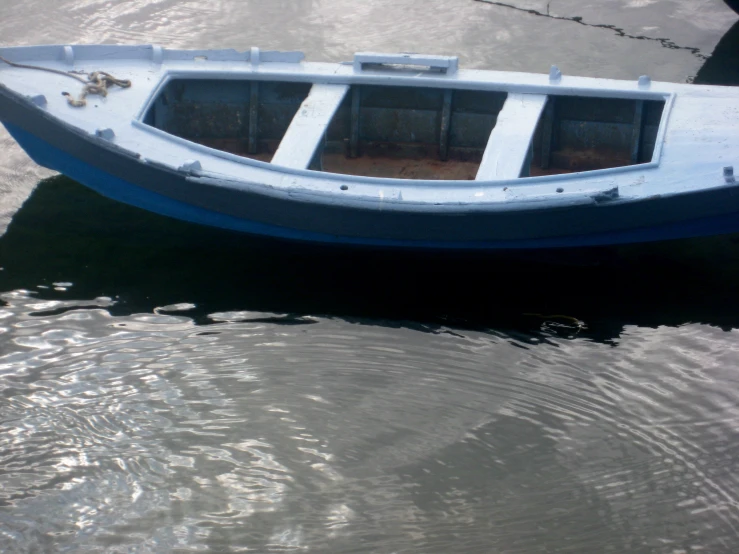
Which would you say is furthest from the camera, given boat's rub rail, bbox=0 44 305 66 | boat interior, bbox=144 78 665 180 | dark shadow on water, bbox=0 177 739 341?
boat's rub rail, bbox=0 44 305 66

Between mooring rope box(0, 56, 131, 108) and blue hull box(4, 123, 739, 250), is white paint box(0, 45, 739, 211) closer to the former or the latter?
mooring rope box(0, 56, 131, 108)

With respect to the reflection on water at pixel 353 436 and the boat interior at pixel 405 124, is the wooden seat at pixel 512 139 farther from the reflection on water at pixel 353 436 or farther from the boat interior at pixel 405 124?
the reflection on water at pixel 353 436

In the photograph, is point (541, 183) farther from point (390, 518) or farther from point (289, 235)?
point (390, 518)

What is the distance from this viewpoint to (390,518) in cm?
442

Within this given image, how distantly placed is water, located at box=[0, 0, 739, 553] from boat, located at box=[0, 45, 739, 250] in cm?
46

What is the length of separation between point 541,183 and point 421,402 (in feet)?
5.54

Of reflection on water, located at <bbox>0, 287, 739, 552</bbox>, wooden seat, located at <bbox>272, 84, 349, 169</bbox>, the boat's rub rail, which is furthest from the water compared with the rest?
the boat's rub rail

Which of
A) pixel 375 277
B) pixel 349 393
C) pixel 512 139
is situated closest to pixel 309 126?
pixel 375 277

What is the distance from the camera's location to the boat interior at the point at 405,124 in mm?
6703

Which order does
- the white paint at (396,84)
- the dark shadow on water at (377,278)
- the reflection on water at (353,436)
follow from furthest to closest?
the dark shadow on water at (377,278) < the white paint at (396,84) < the reflection on water at (353,436)

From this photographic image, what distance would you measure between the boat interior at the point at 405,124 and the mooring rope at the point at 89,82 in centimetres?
35

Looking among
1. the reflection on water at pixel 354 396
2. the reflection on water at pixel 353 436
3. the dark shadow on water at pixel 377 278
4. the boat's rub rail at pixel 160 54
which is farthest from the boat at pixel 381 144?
the reflection on water at pixel 353 436

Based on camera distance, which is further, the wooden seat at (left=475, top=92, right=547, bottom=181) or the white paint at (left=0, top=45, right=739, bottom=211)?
the wooden seat at (left=475, top=92, right=547, bottom=181)

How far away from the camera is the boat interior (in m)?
6.70
